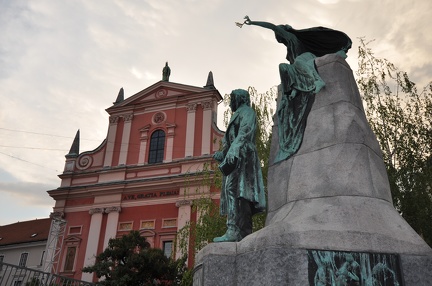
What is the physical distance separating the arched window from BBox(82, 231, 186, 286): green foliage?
9348 millimetres

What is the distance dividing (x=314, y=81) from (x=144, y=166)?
70.9ft

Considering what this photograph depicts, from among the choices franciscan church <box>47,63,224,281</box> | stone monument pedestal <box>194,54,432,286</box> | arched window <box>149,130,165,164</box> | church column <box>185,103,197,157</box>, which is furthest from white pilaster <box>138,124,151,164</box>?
stone monument pedestal <box>194,54,432,286</box>

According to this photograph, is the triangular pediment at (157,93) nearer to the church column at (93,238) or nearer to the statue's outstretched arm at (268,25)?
the church column at (93,238)

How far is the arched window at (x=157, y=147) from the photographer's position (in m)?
26.0

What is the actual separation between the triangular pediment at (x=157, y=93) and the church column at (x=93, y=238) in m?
7.42

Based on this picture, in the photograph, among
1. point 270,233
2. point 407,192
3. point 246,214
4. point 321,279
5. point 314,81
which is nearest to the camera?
point 321,279

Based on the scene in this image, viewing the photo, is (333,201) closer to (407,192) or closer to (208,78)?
(407,192)

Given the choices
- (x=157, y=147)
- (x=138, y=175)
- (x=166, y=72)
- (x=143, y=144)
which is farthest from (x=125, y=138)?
(x=166, y=72)

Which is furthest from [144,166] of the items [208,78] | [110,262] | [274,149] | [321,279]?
[321,279]

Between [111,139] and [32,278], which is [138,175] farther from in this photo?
[32,278]

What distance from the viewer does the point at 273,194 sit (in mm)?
4375

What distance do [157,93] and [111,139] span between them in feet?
14.0

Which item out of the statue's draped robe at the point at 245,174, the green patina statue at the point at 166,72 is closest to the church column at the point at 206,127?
the green patina statue at the point at 166,72

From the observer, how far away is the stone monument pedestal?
3.17 meters
